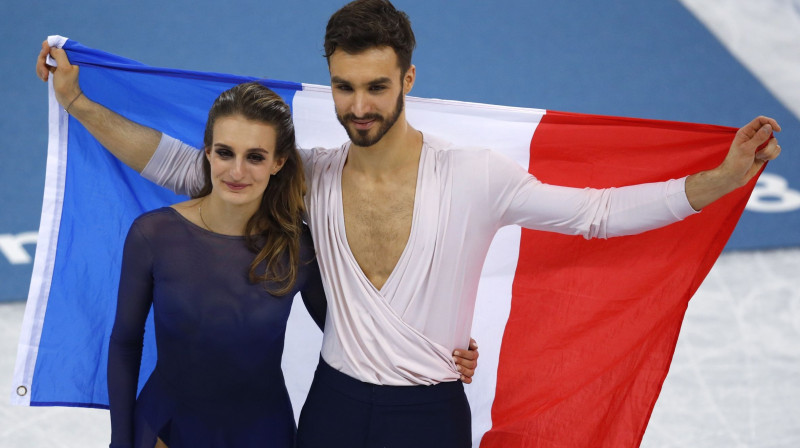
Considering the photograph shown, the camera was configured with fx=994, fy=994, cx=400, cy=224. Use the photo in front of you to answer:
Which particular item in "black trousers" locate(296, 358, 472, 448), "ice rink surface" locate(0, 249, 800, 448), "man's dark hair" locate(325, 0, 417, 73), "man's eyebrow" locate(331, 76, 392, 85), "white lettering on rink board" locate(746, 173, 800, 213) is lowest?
"black trousers" locate(296, 358, 472, 448)

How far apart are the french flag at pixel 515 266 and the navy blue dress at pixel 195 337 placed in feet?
2.22

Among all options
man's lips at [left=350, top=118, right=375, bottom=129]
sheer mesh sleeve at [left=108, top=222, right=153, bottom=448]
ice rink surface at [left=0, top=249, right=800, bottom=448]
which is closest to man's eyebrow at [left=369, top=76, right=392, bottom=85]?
man's lips at [left=350, top=118, right=375, bottom=129]

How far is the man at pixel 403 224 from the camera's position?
2688 millimetres

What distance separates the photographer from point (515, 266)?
11.1 feet

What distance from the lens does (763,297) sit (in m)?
5.28

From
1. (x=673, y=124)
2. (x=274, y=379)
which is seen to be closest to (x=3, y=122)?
(x=274, y=379)

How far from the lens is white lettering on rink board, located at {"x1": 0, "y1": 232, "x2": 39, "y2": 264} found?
5519 mm

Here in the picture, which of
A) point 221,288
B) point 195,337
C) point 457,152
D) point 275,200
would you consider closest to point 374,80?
point 457,152

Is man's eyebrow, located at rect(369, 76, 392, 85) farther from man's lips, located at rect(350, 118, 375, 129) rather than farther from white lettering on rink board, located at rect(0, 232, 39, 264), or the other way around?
white lettering on rink board, located at rect(0, 232, 39, 264)

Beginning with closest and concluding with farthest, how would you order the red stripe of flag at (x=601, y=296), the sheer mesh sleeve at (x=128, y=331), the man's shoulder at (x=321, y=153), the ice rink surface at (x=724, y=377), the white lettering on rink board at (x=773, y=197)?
1. the sheer mesh sleeve at (x=128, y=331)
2. the man's shoulder at (x=321, y=153)
3. the red stripe of flag at (x=601, y=296)
4. the ice rink surface at (x=724, y=377)
5. the white lettering on rink board at (x=773, y=197)

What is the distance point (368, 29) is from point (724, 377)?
2.92 m

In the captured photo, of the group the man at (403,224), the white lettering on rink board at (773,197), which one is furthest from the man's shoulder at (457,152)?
the white lettering on rink board at (773,197)

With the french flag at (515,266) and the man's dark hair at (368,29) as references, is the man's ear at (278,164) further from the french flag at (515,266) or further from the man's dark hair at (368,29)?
the french flag at (515,266)

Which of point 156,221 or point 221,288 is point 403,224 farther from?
point 156,221
